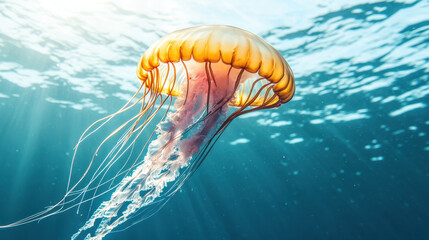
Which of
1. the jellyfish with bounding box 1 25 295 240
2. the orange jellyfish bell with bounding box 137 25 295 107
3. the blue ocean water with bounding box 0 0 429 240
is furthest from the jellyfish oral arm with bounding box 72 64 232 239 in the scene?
the blue ocean water with bounding box 0 0 429 240

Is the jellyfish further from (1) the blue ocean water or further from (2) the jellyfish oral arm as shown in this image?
(1) the blue ocean water

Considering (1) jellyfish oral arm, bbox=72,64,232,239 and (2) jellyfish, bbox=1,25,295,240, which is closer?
(2) jellyfish, bbox=1,25,295,240

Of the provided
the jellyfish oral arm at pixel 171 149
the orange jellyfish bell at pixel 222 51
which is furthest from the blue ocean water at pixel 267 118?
the orange jellyfish bell at pixel 222 51

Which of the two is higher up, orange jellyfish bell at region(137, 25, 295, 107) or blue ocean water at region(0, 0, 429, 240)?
orange jellyfish bell at region(137, 25, 295, 107)

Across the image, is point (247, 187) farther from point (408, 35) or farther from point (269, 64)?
point (269, 64)

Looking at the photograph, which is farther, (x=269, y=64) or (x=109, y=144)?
(x=109, y=144)

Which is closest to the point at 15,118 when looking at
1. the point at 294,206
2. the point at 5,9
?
the point at 5,9

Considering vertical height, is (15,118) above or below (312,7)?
below

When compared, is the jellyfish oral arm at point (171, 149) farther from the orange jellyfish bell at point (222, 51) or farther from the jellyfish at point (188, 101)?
the orange jellyfish bell at point (222, 51)

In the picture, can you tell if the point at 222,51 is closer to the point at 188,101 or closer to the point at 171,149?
the point at 188,101
